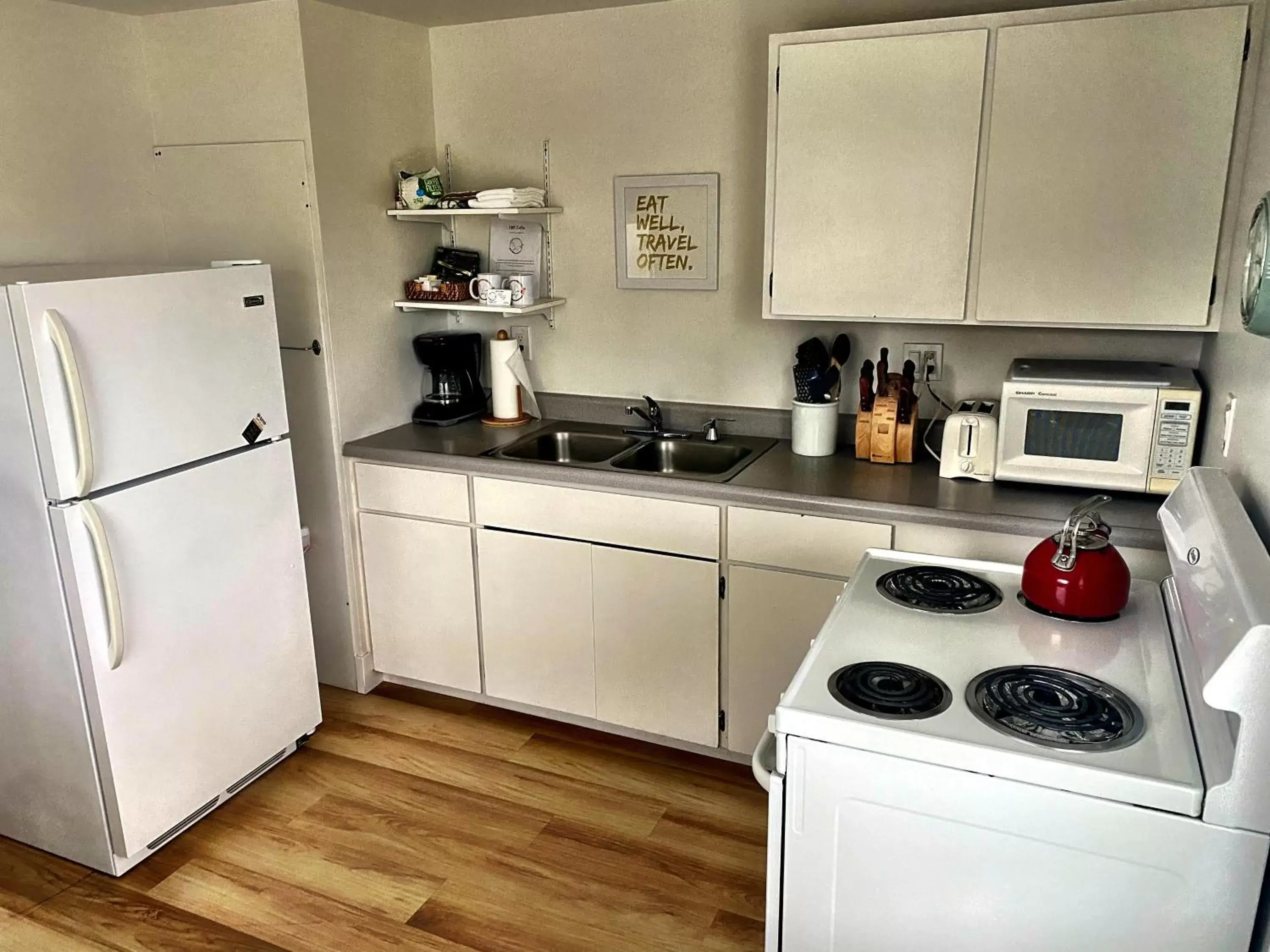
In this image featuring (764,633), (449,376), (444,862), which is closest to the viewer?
(444,862)

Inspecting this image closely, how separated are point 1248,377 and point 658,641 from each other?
1.61m

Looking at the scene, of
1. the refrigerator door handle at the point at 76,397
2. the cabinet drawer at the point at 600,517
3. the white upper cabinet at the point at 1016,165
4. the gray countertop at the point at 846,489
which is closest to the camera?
the refrigerator door handle at the point at 76,397

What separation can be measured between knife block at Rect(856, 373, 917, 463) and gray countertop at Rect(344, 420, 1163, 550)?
4cm

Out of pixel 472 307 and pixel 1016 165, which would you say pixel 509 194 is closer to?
pixel 472 307

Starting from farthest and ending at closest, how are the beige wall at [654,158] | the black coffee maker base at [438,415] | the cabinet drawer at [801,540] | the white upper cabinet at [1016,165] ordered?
1. the black coffee maker base at [438,415]
2. the beige wall at [654,158]
3. the cabinet drawer at [801,540]
4. the white upper cabinet at [1016,165]

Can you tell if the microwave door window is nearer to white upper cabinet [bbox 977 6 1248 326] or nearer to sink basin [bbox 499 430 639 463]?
white upper cabinet [bbox 977 6 1248 326]

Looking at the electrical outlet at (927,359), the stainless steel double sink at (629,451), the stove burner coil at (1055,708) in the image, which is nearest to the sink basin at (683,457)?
the stainless steel double sink at (629,451)

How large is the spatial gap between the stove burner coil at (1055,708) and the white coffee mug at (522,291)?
6.81 feet

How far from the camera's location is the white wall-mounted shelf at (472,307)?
123 inches

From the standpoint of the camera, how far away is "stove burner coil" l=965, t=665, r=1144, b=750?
4.41ft

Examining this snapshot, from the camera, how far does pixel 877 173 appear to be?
8.12 ft

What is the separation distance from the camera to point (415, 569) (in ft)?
10.2

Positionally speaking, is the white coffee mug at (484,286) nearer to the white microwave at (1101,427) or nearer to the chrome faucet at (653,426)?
the chrome faucet at (653,426)

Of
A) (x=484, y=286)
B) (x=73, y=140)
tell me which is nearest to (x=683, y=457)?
(x=484, y=286)
